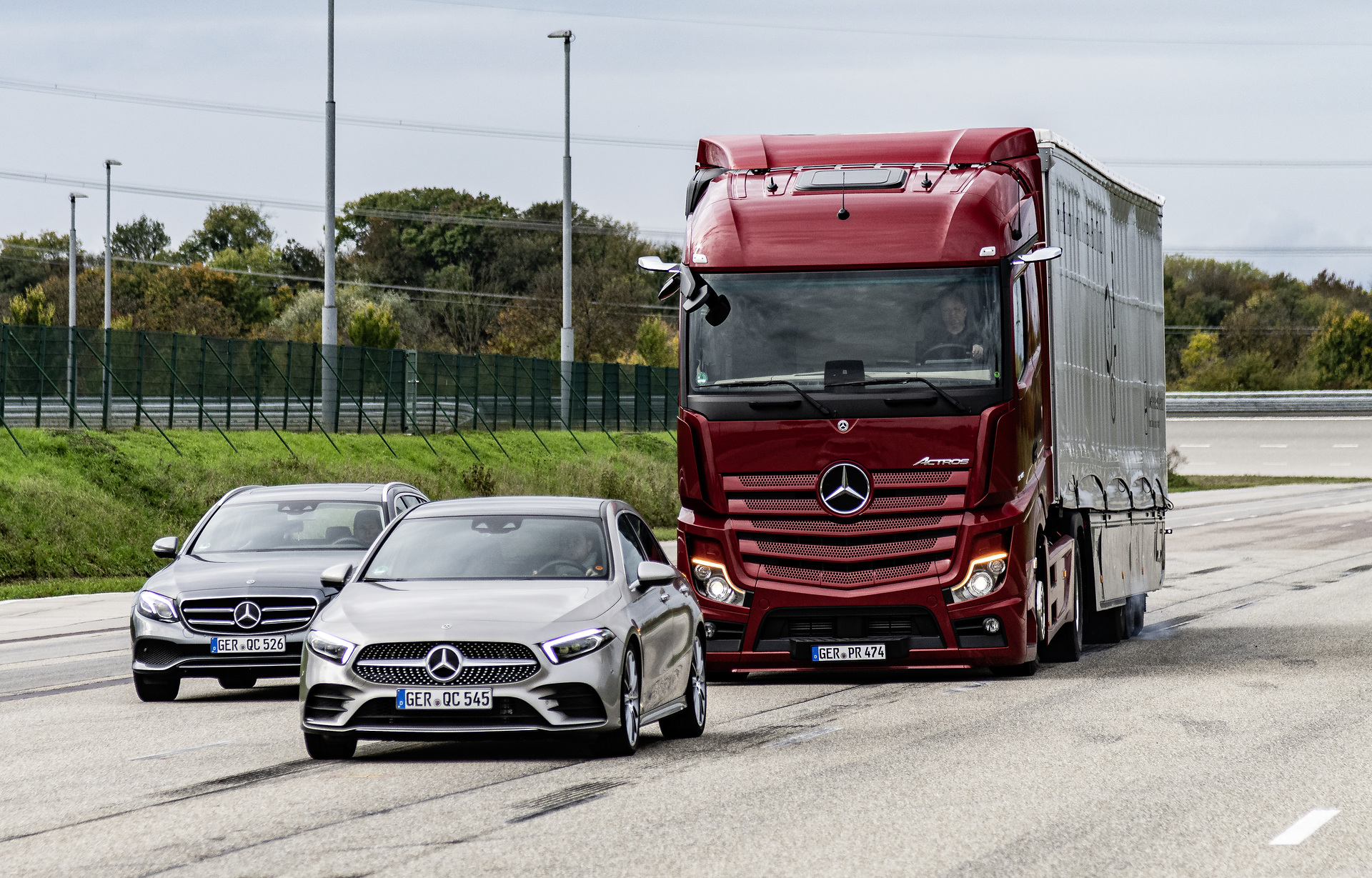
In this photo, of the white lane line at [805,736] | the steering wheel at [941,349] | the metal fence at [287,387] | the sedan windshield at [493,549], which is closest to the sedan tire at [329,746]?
the sedan windshield at [493,549]

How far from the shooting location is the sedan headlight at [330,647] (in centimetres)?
1053

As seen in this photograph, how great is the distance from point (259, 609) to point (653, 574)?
410 centimetres

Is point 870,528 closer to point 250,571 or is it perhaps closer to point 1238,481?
point 250,571

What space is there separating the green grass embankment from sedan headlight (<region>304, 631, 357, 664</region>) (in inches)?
653

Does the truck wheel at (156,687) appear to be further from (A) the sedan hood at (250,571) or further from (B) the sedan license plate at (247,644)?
(A) the sedan hood at (250,571)

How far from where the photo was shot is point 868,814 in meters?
8.91

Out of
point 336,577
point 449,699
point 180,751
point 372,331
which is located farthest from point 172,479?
point 372,331

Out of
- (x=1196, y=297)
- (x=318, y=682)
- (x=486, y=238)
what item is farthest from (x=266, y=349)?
(x=1196, y=297)

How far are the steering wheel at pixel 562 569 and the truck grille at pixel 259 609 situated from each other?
3202 mm

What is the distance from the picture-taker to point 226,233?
403 feet

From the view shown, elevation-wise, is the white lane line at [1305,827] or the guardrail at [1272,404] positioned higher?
the guardrail at [1272,404]

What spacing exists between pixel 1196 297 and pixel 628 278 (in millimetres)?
50120

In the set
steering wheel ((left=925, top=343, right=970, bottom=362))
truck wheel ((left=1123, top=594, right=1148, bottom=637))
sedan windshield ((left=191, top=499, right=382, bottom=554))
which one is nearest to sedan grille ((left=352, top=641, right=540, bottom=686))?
steering wheel ((left=925, top=343, right=970, bottom=362))

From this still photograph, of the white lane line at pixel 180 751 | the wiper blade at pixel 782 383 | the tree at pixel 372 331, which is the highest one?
the tree at pixel 372 331
